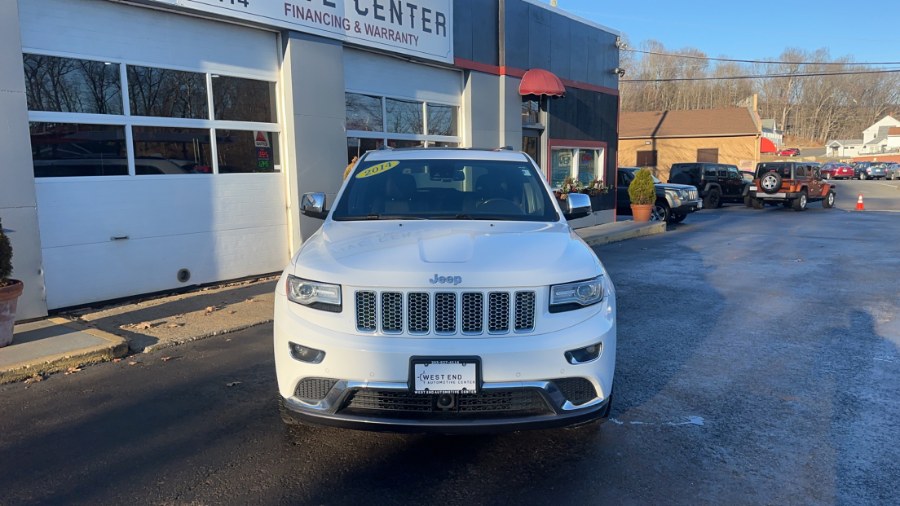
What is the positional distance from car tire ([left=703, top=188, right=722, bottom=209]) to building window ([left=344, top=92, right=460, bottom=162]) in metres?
17.1

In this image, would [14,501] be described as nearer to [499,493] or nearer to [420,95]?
[499,493]

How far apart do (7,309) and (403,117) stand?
25.6 feet

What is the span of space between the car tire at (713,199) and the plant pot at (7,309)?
25.9m

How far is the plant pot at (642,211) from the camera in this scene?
17.7 metres

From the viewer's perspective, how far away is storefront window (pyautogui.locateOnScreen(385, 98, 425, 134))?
38.4 ft

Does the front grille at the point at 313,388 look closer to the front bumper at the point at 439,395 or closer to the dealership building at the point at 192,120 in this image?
the front bumper at the point at 439,395

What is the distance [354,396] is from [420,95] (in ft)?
32.3

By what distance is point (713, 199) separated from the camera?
26594 millimetres

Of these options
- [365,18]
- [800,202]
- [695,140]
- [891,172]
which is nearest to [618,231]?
[365,18]

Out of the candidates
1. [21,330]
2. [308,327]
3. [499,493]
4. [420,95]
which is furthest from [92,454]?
[420,95]

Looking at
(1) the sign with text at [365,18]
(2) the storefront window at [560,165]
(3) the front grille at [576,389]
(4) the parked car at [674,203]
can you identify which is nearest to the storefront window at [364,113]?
(1) the sign with text at [365,18]

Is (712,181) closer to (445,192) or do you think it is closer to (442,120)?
(442,120)

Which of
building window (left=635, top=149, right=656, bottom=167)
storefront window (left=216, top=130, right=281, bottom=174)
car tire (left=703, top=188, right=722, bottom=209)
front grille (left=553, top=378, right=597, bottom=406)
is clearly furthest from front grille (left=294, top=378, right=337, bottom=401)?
building window (left=635, top=149, right=656, bottom=167)

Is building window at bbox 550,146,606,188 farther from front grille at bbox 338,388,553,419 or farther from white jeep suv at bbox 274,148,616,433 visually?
front grille at bbox 338,388,553,419
